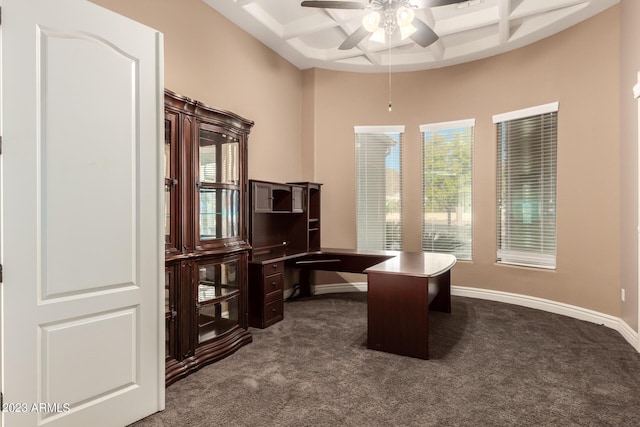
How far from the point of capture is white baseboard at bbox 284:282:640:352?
361 centimetres

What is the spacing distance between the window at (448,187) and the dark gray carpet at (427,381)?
5.51 ft

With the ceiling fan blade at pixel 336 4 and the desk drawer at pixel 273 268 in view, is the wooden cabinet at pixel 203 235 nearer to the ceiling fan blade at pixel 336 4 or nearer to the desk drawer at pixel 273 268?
the desk drawer at pixel 273 268

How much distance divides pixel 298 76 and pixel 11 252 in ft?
15.1

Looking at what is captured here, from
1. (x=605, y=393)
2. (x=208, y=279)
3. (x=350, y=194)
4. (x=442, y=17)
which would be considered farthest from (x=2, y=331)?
(x=442, y=17)

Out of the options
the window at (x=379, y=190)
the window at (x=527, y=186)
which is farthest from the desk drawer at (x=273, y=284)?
the window at (x=527, y=186)

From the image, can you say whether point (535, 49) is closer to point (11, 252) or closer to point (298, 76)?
point (298, 76)

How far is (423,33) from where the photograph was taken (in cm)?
340

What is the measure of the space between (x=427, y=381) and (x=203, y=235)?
2.08 m

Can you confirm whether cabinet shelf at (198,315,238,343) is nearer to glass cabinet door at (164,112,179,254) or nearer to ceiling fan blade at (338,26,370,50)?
glass cabinet door at (164,112,179,254)

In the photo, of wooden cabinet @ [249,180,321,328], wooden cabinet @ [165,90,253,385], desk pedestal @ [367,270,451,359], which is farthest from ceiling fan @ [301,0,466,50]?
desk pedestal @ [367,270,451,359]

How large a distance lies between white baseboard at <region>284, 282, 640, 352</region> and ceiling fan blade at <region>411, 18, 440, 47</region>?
3.29 metres

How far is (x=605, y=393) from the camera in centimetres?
248

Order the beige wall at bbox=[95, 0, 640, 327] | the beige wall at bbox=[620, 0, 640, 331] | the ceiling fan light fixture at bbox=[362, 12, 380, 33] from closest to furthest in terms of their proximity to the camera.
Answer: the ceiling fan light fixture at bbox=[362, 12, 380, 33] → the beige wall at bbox=[620, 0, 640, 331] → the beige wall at bbox=[95, 0, 640, 327]

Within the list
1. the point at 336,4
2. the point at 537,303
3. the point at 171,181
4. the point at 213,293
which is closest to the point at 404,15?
the point at 336,4
